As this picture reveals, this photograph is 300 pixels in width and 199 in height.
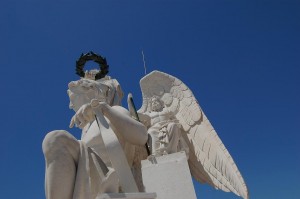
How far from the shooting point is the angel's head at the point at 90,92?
13.8 ft

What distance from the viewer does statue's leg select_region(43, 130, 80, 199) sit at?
8.75 ft

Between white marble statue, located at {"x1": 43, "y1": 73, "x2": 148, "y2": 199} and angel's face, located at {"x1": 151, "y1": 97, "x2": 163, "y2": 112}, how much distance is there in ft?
4.68

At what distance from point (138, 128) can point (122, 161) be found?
602 mm

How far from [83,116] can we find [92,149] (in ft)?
1.94

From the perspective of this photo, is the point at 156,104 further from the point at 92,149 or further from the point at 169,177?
the point at 92,149

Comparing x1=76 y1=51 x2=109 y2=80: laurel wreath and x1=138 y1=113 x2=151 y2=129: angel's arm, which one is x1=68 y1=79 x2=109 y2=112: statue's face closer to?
x1=76 y1=51 x2=109 y2=80: laurel wreath

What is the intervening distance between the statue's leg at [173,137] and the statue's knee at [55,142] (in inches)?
76.8

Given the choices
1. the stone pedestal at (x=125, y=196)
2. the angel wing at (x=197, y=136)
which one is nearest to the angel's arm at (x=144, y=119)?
the angel wing at (x=197, y=136)

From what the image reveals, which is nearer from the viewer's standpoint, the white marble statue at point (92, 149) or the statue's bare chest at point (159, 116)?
the white marble statue at point (92, 149)

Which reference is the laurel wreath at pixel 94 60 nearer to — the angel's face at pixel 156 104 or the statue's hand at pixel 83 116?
the statue's hand at pixel 83 116

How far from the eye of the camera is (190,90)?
5.79m

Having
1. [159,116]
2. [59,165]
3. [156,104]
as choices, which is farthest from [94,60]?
[59,165]

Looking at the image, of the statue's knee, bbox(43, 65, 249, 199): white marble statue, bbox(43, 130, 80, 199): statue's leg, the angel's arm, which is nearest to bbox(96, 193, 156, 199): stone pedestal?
bbox(43, 65, 249, 199): white marble statue

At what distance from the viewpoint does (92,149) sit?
3.31m
